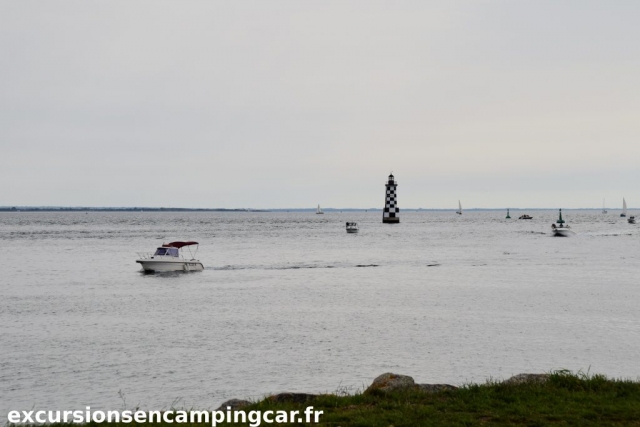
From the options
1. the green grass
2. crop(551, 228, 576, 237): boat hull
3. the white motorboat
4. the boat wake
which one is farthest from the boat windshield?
crop(551, 228, 576, 237): boat hull

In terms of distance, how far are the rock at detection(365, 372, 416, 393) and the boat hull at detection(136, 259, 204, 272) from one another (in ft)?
139

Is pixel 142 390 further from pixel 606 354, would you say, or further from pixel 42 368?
A: pixel 606 354

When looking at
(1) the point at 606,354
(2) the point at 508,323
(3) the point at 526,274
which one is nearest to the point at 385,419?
(1) the point at 606,354

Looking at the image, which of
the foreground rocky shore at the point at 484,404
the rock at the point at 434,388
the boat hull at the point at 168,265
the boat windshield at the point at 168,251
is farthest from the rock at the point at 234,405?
the boat windshield at the point at 168,251

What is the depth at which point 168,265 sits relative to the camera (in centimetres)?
5366

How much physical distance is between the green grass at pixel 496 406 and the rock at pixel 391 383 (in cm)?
36

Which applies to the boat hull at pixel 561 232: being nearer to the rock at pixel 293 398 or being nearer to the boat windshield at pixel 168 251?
the boat windshield at pixel 168 251

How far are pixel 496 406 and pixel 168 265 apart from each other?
4564 centimetres

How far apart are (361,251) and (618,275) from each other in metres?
35.4

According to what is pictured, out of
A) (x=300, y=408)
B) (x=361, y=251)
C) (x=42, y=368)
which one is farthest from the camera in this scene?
(x=361, y=251)

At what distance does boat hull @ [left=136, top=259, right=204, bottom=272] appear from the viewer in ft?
174

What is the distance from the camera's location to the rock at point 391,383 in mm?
12445

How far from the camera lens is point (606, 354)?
1969cm

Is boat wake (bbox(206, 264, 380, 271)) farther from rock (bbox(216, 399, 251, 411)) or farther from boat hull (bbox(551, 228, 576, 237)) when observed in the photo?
boat hull (bbox(551, 228, 576, 237))
